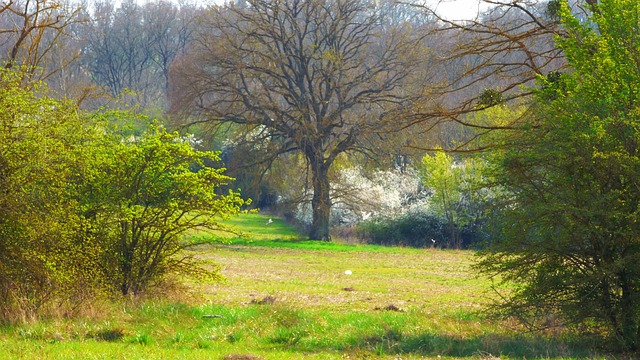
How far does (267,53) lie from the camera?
127ft

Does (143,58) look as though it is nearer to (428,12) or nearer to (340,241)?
(340,241)

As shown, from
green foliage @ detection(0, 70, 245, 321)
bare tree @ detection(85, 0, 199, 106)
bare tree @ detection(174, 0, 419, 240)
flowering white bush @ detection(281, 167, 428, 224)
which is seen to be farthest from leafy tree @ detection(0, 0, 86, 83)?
bare tree @ detection(85, 0, 199, 106)

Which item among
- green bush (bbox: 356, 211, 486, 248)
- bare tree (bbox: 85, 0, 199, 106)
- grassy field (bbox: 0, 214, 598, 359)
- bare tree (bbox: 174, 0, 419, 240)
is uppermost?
bare tree (bbox: 85, 0, 199, 106)

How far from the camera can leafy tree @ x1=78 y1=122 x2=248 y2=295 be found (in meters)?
13.1

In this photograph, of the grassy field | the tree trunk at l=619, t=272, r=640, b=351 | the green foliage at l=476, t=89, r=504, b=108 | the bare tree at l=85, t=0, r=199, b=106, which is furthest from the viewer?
the bare tree at l=85, t=0, r=199, b=106

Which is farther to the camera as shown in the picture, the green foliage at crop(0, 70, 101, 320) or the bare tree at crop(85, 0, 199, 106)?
the bare tree at crop(85, 0, 199, 106)

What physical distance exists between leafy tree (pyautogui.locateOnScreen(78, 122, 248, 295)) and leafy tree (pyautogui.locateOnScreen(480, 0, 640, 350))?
4.92m

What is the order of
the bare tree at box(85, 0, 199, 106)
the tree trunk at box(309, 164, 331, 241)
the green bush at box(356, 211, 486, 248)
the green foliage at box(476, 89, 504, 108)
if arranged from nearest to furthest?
1. the green foliage at box(476, 89, 504, 108)
2. the tree trunk at box(309, 164, 331, 241)
3. the green bush at box(356, 211, 486, 248)
4. the bare tree at box(85, 0, 199, 106)

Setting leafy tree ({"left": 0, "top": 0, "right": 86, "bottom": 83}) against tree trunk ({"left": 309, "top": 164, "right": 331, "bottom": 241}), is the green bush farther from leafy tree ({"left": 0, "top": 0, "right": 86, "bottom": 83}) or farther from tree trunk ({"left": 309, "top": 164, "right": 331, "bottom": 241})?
leafy tree ({"left": 0, "top": 0, "right": 86, "bottom": 83})

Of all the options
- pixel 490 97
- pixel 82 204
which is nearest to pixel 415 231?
pixel 490 97

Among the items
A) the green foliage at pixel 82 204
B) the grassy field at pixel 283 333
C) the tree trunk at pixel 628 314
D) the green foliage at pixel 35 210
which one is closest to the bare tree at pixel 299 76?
the grassy field at pixel 283 333

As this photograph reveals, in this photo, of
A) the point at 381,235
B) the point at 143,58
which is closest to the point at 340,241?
the point at 381,235

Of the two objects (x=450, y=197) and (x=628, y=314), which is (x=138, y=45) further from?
(x=628, y=314)

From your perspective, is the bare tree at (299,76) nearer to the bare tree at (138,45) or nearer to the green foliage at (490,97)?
the green foliage at (490,97)
